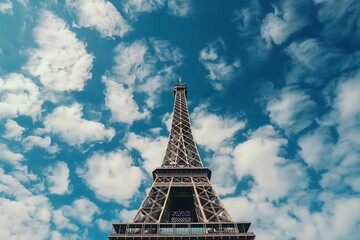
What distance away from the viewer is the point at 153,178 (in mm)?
60906

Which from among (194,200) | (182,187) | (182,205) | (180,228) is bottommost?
(180,228)

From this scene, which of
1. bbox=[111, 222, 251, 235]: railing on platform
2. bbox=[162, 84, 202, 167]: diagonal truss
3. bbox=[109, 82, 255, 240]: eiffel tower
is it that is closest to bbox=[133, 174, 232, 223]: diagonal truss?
bbox=[109, 82, 255, 240]: eiffel tower

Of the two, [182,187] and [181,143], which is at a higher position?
[181,143]

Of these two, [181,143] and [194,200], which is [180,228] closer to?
[194,200]

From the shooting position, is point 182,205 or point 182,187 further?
point 182,205

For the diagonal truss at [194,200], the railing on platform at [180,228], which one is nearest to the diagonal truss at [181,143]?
the diagonal truss at [194,200]

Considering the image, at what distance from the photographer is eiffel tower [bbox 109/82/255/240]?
41156mm

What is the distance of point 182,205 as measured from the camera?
2377 inches

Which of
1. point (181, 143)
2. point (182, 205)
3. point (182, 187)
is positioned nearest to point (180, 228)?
point (182, 187)

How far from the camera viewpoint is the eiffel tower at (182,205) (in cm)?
4116

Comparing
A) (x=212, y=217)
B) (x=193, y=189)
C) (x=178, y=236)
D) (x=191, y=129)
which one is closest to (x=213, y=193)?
(x=193, y=189)

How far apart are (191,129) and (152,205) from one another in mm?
31372

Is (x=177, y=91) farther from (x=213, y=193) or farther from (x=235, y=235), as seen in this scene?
(x=235, y=235)

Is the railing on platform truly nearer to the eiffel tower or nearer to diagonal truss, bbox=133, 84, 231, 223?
the eiffel tower
